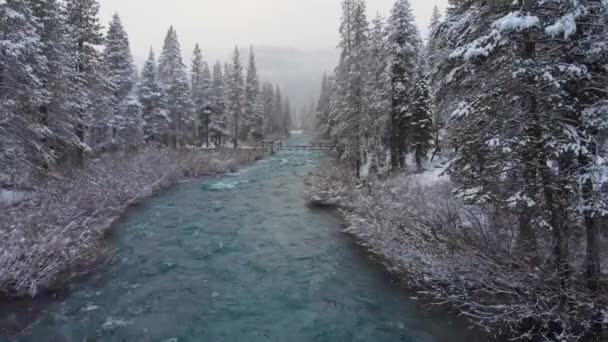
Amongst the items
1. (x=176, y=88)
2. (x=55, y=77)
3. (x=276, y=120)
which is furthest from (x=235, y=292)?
(x=276, y=120)

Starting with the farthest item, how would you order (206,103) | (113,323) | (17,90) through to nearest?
(206,103) < (17,90) < (113,323)

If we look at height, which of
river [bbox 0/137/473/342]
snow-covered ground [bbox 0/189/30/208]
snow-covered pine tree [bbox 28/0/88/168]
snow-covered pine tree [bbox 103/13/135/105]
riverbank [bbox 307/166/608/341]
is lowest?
river [bbox 0/137/473/342]

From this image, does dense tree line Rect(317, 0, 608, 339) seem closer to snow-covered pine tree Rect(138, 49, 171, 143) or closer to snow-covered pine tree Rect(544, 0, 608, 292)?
snow-covered pine tree Rect(544, 0, 608, 292)

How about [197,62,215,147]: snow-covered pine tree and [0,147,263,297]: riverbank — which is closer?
[0,147,263,297]: riverbank

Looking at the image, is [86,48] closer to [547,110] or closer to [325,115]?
[547,110]

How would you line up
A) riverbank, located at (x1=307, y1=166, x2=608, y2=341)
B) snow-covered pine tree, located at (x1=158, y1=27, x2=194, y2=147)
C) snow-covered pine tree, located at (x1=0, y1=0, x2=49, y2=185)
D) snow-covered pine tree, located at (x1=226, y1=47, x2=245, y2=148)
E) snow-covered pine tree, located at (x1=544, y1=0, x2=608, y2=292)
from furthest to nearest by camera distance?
1. snow-covered pine tree, located at (x1=226, y1=47, x2=245, y2=148)
2. snow-covered pine tree, located at (x1=158, y1=27, x2=194, y2=147)
3. snow-covered pine tree, located at (x1=0, y1=0, x2=49, y2=185)
4. riverbank, located at (x1=307, y1=166, x2=608, y2=341)
5. snow-covered pine tree, located at (x1=544, y1=0, x2=608, y2=292)

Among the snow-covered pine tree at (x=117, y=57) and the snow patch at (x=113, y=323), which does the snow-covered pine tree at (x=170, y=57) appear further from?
the snow patch at (x=113, y=323)

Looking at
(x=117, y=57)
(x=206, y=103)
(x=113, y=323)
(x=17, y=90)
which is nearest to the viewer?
(x=113, y=323)

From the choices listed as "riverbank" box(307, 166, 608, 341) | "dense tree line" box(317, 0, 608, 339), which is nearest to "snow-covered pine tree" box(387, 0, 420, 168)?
"riverbank" box(307, 166, 608, 341)

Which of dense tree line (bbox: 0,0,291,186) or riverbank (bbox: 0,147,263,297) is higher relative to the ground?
dense tree line (bbox: 0,0,291,186)
